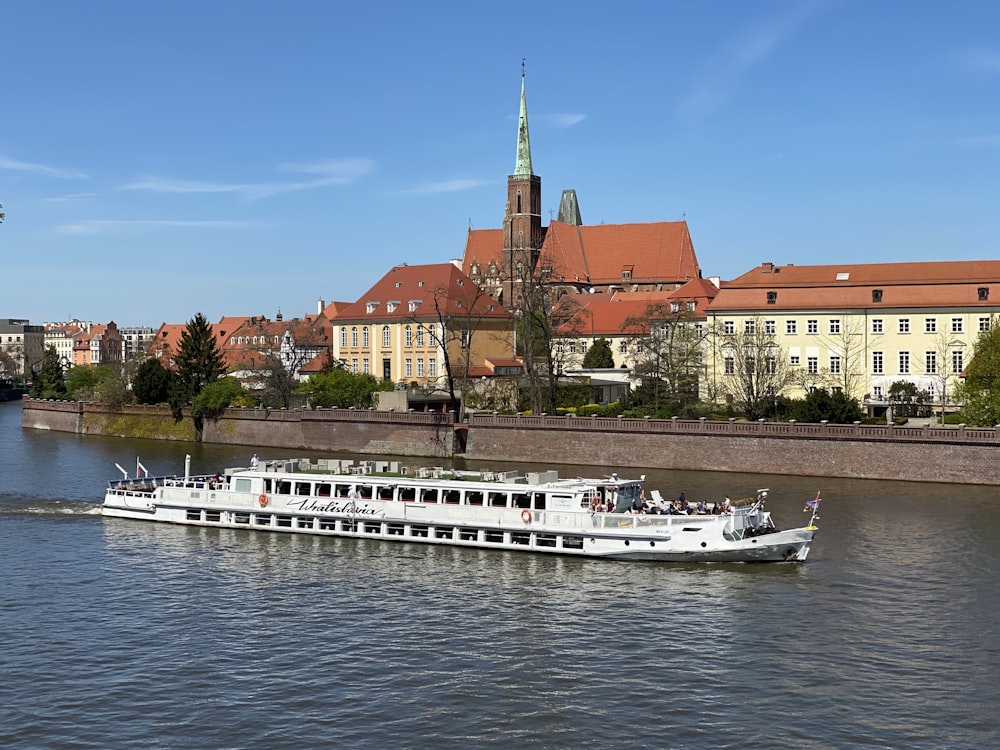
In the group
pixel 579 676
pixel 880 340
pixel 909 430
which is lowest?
pixel 579 676

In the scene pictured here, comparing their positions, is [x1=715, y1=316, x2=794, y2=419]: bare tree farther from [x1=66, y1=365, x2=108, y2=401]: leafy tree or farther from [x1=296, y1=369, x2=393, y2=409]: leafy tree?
[x1=66, y1=365, x2=108, y2=401]: leafy tree

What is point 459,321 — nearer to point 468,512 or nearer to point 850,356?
point 850,356

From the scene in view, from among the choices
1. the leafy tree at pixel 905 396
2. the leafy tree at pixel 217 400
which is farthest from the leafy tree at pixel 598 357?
the leafy tree at pixel 905 396

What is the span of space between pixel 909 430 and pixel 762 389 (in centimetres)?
1998

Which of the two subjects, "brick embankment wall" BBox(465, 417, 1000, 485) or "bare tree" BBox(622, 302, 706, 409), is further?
"bare tree" BBox(622, 302, 706, 409)

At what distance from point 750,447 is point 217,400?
4352cm

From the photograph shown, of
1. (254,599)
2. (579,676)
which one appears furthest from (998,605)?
(254,599)

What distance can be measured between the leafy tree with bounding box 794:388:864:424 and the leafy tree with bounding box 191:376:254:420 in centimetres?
4454

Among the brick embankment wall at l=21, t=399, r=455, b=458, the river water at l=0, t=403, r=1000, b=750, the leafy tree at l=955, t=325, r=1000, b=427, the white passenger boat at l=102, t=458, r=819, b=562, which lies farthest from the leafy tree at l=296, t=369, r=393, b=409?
the leafy tree at l=955, t=325, r=1000, b=427

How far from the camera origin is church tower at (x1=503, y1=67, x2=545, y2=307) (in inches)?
5325

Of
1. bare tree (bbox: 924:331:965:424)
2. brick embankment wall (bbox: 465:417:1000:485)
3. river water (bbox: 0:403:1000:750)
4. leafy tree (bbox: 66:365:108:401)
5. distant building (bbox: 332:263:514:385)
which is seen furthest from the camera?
leafy tree (bbox: 66:365:108:401)

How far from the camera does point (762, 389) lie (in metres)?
82.3

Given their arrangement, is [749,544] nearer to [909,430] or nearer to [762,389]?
[909,430]

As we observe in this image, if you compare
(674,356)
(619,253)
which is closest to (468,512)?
(674,356)
